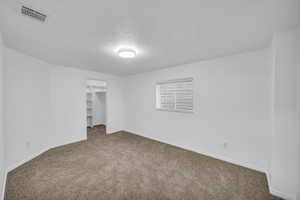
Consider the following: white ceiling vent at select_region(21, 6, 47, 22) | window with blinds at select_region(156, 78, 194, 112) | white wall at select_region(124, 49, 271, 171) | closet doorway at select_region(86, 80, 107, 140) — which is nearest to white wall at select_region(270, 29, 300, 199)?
white wall at select_region(124, 49, 271, 171)

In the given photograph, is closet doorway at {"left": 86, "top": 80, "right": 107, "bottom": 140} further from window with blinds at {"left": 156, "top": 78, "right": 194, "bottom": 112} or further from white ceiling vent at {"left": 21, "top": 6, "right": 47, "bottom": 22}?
white ceiling vent at {"left": 21, "top": 6, "right": 47, "bottom": 22}

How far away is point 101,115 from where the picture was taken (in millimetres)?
5746

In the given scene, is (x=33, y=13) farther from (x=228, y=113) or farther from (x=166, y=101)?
(x=228, y=113)

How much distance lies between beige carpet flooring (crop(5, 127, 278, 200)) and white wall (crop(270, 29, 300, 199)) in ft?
1.03

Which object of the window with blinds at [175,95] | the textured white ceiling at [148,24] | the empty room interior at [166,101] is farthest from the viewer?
the window with blinds at [175,95]

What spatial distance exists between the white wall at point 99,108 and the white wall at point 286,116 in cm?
590

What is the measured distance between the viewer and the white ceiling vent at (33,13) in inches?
43.4

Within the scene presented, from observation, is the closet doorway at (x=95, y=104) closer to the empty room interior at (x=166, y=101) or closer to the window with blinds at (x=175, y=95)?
the empty room interior at (x=166, y=101)

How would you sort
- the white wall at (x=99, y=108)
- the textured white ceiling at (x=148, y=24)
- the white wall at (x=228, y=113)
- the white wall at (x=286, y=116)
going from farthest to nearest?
the white wall at (x=99, y=108) → the white wall at (x=228, y=113) → the white wall at (x=286, y=116) → the textured white ceiling at (x=148, y=24)

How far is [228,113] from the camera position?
2354 mm

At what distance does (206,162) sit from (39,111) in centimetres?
393

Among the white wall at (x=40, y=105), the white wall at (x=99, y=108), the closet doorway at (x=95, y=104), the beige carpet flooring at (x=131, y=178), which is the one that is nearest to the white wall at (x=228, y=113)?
the beige carpet flooring at (x=131, y=178)

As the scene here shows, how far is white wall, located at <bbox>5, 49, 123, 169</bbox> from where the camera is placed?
207 centimetres

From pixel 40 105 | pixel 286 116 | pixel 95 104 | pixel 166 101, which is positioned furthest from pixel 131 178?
pixel 95 104
